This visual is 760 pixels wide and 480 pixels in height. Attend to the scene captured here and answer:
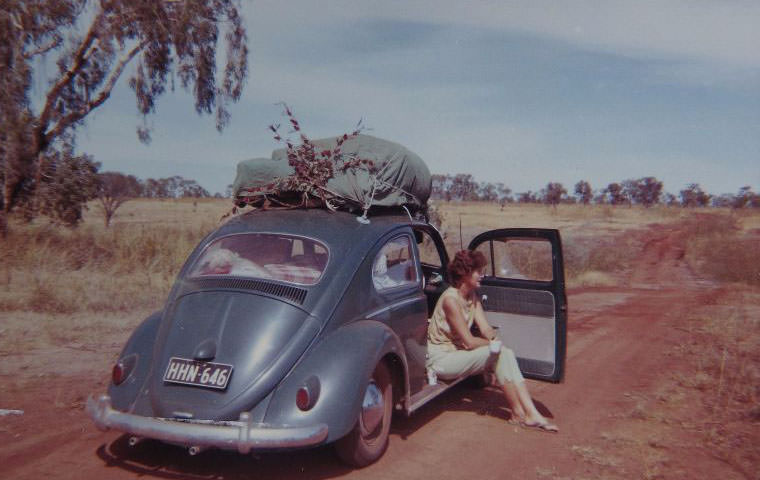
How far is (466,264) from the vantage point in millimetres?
5160

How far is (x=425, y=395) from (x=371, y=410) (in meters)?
0.87

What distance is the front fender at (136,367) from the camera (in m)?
3.84

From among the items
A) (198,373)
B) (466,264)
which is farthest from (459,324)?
(198,373)

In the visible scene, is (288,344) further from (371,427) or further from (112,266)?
(112,266)

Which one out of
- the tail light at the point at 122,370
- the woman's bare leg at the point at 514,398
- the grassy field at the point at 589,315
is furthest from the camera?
the woman's bare leg at the point at 514,398

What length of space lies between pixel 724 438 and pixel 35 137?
571 inches

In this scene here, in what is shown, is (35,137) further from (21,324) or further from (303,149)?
(303,149)

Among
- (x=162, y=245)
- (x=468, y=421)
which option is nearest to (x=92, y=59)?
(x=162, y=245)

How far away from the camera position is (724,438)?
4.84 metres

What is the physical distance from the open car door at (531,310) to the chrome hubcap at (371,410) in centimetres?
189

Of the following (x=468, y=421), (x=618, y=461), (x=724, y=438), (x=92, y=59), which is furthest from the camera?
(x=92, y=59)

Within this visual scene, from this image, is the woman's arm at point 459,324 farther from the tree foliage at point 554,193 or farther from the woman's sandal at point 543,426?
the tree foliage at point 554,193

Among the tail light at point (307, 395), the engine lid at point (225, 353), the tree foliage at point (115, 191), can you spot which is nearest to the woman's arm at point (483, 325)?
the engine lid at point (225, 353)

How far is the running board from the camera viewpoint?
A: 461 cm
